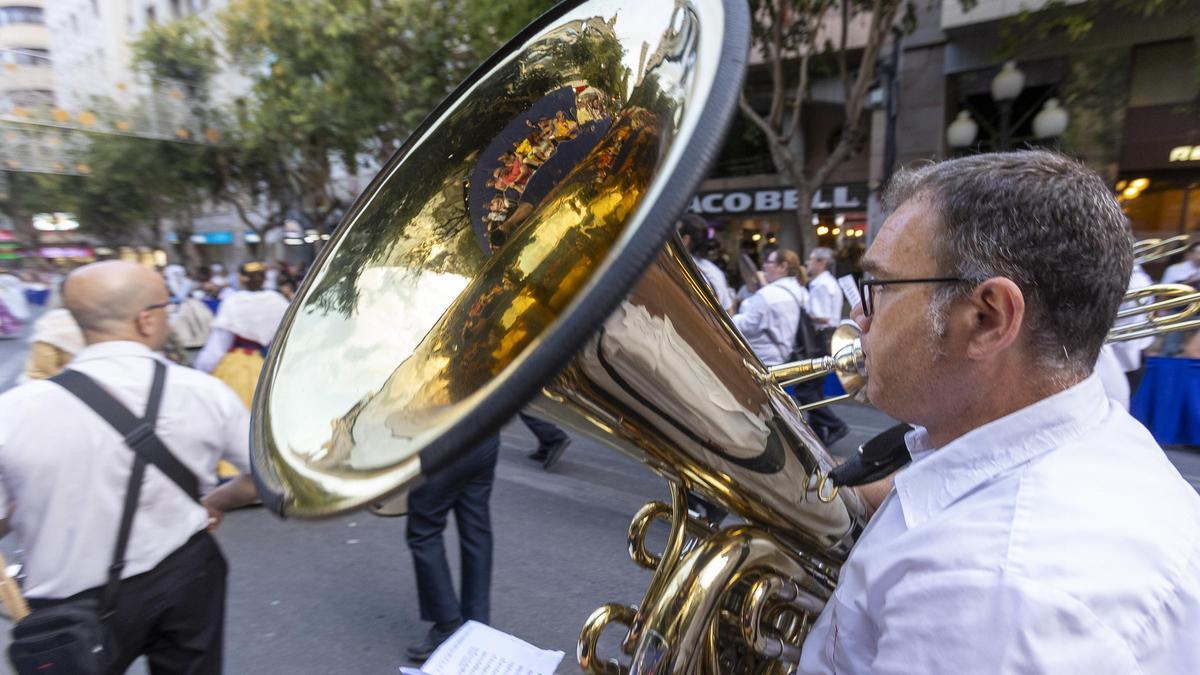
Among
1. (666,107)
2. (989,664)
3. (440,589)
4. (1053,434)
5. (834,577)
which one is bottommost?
(440,589)

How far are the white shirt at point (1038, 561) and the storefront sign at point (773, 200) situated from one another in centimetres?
1169

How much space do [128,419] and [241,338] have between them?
300 cm

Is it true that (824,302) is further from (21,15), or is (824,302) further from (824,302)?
(21,15)

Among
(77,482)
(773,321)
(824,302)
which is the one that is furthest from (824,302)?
(77,482)

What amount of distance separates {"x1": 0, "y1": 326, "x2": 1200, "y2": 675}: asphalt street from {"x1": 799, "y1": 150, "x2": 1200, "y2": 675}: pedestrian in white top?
189 centimetres

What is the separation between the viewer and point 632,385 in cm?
95

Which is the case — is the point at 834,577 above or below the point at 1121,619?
below

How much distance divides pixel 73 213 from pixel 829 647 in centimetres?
2641

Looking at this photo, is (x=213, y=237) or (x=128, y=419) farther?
(x=213, y=237)

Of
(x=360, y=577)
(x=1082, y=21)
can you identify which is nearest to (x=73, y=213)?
(x=360, y=577)

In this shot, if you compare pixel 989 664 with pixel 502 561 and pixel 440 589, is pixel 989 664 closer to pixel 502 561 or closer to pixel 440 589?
pixel 440 589

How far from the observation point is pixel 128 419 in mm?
1610

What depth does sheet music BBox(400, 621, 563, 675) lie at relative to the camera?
3.29 ft

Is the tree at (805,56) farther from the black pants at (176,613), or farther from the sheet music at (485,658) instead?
the sheet music at (485,658)
